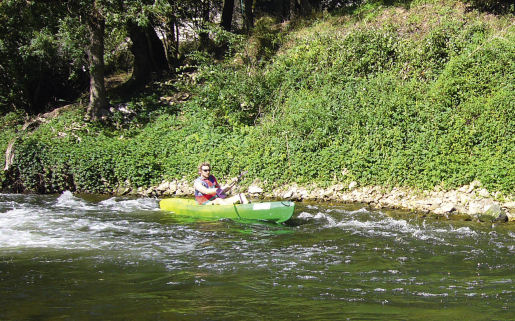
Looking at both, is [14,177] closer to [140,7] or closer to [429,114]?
[140,7]

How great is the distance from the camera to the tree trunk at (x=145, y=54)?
18.5 meters

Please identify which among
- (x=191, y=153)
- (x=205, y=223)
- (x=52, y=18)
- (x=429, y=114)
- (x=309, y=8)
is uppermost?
(x=309, y=8)

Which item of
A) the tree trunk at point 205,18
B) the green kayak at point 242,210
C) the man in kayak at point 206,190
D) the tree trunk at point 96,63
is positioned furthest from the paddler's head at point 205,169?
the tree trunk at point 205,18

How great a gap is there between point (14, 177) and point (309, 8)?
12.9m

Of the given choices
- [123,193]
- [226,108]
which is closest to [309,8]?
[226,108]

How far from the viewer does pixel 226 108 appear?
14641 millimetres

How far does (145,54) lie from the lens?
61.9ft

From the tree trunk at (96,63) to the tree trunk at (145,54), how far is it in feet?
6.71

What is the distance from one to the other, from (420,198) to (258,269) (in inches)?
205

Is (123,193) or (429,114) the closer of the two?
(429,114)

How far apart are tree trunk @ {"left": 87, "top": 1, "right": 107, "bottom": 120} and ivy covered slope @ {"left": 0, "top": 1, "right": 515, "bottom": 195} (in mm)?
713

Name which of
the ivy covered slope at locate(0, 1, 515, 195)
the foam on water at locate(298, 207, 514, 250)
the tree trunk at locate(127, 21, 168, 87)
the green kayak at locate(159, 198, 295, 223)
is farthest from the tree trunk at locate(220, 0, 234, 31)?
the foam on water at locate(298, 207, 514, 250)

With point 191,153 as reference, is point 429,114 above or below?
above

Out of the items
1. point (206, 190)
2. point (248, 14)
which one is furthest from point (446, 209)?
point (248, 14)
